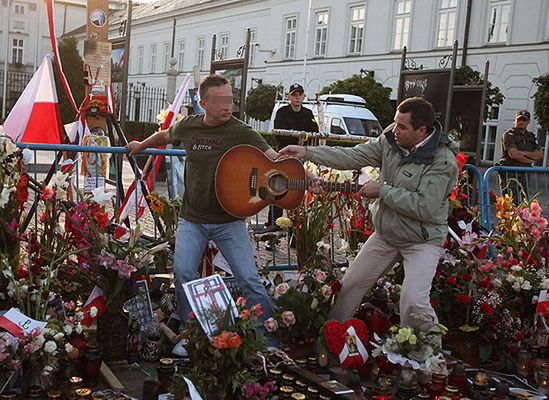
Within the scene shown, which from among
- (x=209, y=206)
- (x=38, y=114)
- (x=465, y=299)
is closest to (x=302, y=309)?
(x=209, y=206)

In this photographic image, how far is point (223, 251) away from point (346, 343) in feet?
3.24

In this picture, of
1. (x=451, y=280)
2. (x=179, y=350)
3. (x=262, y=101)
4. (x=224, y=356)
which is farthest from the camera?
(x=262, y=101)

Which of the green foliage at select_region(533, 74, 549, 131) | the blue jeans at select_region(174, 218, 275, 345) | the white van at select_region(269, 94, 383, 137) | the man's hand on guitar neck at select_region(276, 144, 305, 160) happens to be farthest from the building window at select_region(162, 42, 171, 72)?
the blue jeans at select_region(174, 218, 275, 345)

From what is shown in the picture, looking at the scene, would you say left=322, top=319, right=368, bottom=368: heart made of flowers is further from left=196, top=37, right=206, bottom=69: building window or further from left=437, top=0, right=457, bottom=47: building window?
left=196, top=37, right=206, bottom=69: building window

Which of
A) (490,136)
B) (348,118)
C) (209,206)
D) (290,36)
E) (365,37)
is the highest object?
(290,36)

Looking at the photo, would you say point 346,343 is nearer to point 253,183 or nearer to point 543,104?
point 253,183

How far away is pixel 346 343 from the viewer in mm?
4688

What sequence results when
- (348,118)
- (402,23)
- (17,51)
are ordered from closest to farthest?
(348,118) → (402,23) → (17,51)

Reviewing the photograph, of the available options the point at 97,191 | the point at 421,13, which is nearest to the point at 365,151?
the point at 97,191

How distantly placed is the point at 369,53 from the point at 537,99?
502 inches

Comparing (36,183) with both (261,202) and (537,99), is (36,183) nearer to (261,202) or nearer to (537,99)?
(261,202)

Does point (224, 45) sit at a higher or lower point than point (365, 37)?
higher

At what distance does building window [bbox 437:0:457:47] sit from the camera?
87.5 feet

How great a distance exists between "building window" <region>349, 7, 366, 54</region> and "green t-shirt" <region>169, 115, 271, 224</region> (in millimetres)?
27209
